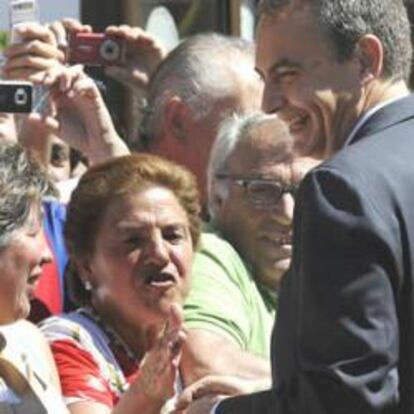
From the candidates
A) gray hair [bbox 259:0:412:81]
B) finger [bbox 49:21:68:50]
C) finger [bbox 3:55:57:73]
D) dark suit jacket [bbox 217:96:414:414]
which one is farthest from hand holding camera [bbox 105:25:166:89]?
dark suit jacket [bbox 217:96:414:414]

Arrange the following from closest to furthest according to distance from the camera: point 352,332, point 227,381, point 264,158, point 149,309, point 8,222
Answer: point 352,332
point 227,381
point 8,222
point 149,309
point 264,158

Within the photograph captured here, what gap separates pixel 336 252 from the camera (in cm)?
274

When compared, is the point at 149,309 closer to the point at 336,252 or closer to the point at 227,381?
the point at 227,381

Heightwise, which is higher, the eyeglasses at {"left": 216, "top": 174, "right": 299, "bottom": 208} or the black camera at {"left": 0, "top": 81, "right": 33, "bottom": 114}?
the black camera at {"left": 0, "top": 81, "right": 33, "bottom": 114}

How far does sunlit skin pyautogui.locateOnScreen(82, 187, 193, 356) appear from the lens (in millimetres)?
4031

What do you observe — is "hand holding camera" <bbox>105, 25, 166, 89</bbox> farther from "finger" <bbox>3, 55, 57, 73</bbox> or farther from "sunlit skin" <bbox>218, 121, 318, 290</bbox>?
"sunlit skin" <bbox>218, 121, 318, 290</bbox>

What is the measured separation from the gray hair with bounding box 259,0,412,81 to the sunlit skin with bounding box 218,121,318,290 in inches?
44.8

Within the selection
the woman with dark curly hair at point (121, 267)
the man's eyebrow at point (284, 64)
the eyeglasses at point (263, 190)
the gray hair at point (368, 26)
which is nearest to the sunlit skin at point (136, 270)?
the woman with dark curly hair at point (121, 267)

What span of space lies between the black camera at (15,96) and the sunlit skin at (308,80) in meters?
1.18

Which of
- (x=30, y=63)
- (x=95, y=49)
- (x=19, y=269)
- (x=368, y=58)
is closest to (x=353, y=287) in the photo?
(x=368, y=58)

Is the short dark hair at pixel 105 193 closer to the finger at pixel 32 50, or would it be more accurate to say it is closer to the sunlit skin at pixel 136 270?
the sunlit skin at pixel 136 270

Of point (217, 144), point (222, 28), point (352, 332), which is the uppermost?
point (352, 332)

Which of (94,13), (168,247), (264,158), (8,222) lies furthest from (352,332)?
(94,13)

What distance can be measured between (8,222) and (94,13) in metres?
3.36
